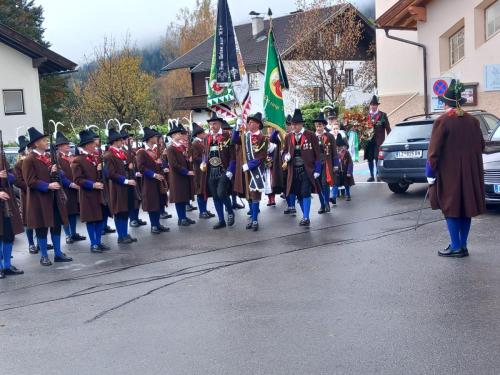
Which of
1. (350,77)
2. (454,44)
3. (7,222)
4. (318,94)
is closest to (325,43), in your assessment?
(318,94)

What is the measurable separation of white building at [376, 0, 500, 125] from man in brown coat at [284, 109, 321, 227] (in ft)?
27.8

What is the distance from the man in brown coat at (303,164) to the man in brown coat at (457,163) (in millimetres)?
3267

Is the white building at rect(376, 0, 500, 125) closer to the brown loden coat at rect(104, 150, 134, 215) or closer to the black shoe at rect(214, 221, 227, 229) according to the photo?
the black shoe at rect(214, 221, 227, 229)

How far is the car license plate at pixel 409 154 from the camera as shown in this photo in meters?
13.8

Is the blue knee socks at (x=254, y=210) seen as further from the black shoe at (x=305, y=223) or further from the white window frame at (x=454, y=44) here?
the white window frame at (x=454, y=44)

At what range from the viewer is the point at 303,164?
38.0 feet

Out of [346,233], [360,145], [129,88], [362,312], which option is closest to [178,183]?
[346,233]

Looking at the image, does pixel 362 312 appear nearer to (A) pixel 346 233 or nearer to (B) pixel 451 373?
(B) pixel 451 373

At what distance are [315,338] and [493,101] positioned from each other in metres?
18.2

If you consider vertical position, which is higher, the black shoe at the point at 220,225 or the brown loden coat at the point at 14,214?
the brown loden coat at the point at 14,214

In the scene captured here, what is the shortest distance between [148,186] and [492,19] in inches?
582

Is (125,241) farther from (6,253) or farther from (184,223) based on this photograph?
(6,253)

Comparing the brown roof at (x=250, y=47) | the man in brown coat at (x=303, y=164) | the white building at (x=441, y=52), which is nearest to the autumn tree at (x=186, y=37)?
the brown roof at (x=250, y=47)

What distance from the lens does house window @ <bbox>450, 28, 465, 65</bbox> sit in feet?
75.8
